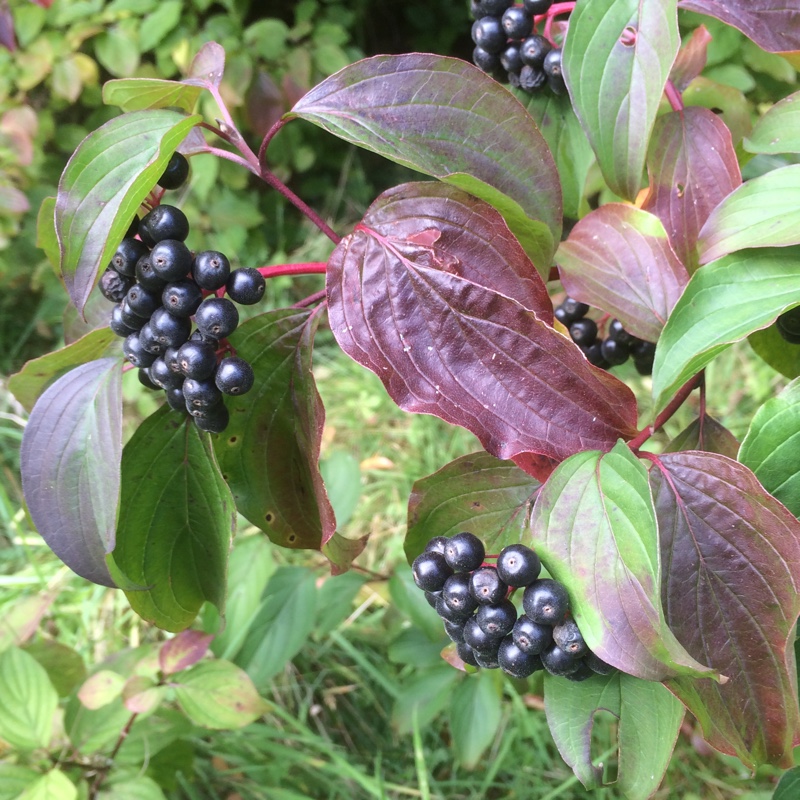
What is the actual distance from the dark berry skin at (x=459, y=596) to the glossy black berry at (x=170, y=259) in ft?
1.10

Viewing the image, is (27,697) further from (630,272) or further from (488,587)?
(630,272)

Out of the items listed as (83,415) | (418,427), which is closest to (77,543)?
(83,415)

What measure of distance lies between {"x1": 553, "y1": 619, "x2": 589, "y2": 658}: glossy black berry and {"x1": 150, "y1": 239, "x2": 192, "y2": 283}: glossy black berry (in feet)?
1.33

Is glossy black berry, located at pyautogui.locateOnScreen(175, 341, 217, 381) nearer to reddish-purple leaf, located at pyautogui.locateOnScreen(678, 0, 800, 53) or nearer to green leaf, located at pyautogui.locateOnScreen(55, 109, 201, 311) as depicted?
green leaf, located at pyautogui.locateOnScreen(55, 109, 201, 311)

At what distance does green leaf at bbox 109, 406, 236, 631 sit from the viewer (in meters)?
0.69

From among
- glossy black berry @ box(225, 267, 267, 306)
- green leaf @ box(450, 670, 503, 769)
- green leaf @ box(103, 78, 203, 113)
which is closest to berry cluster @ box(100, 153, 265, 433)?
glossy black berry @ box(225, 267, 267, 306)

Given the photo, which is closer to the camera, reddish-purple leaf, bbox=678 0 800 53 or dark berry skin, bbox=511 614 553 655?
dark berry skin, bbox=511 614 553 655

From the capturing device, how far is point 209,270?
58 cm

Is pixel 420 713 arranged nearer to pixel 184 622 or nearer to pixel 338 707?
pixel 338 707

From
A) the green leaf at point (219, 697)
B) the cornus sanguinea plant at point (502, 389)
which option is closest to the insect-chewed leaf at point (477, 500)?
the cornus sanguinea plant at point (502, 389)

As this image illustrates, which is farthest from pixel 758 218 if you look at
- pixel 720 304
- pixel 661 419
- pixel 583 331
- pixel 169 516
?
pixel 169 516

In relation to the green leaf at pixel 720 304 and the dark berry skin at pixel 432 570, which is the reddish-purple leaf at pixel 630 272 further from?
the dark berry skin at pixel 432 570

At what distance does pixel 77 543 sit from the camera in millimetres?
586

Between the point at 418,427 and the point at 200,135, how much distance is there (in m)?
1.49
